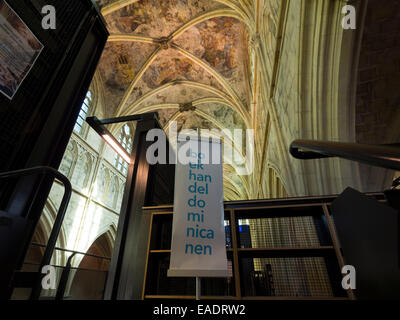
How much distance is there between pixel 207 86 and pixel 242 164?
704 cm

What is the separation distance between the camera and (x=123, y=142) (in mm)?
13688

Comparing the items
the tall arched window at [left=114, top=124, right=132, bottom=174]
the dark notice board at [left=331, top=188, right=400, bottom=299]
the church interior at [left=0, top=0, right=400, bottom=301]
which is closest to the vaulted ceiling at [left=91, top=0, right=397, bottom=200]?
the church interior at [left=0, top=0, right=400, bottom=301]

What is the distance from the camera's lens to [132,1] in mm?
10094

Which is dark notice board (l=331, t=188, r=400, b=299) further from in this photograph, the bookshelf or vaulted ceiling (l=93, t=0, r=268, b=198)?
vaulted ceiling (l=93, t=0, r=268, b=198)

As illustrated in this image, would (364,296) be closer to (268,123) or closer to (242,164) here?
(268,123)

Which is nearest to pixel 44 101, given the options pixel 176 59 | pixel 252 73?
pixel 252 73

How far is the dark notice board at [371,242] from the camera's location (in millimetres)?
606

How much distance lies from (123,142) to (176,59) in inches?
255

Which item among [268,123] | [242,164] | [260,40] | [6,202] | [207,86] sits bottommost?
[6,202]

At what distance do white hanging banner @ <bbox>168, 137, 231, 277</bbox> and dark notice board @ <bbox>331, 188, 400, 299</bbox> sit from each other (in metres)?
1.41

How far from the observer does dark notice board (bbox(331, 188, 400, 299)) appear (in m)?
0.61

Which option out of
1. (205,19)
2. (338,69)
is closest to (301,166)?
(338,69)

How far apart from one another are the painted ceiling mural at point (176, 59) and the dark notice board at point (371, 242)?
11.7 meters
